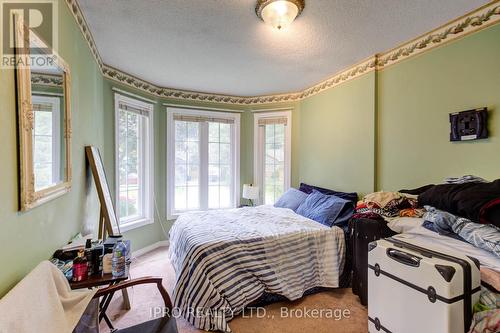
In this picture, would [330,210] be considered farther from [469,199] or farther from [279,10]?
[279,10]

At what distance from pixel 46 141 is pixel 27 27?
1.76 feet

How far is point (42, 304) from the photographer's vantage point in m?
1.00

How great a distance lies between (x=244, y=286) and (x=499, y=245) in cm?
173

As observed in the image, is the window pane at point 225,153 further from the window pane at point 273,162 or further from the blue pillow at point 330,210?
the blue pillow at point 330,210

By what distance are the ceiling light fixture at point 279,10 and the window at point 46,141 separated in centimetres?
150

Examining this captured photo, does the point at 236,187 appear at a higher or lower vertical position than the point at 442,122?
lower

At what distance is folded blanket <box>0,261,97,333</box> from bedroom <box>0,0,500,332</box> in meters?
0.03

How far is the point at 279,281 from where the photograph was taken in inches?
88.4

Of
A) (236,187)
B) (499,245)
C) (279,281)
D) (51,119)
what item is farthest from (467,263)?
(236,187)

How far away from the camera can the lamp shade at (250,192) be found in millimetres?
4090

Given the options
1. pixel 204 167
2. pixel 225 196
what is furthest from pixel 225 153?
pixel 225 196

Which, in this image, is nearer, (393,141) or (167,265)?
(393,141)

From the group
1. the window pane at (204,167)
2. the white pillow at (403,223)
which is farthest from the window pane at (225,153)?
the white pillow at (403,223)

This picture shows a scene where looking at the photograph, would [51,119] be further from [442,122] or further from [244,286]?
[442,122]
